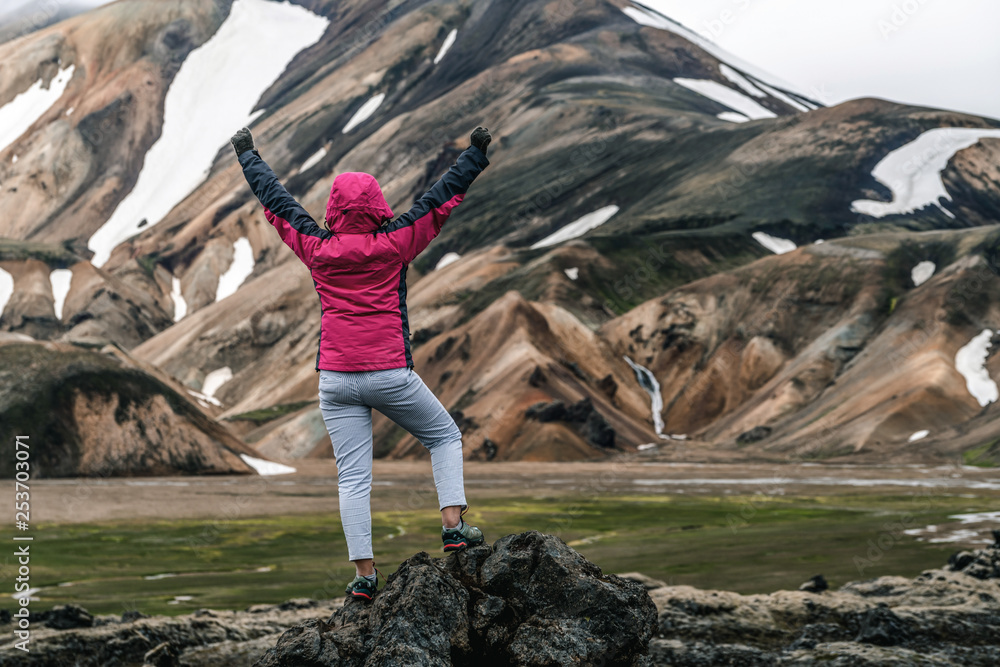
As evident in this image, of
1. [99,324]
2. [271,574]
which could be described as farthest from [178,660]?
[99,324]

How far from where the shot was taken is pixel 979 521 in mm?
36125

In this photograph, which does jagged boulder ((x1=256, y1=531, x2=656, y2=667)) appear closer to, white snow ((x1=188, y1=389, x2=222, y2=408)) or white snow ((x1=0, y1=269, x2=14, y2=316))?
white snow ((x1=188, y1=389, x2=222, y2=408))

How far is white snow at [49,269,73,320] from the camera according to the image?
173m

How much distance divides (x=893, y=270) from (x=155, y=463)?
66.2m

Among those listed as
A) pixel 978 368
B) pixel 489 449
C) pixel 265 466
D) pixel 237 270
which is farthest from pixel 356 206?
pixel 237 270

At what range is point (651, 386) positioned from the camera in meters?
102

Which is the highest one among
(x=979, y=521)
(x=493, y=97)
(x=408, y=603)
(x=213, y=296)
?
(x=493, y=97)

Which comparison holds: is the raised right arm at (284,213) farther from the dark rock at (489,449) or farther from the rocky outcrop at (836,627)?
the dark rock at (489,449)

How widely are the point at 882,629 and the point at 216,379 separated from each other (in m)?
142

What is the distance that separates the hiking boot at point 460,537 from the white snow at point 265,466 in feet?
A: 227

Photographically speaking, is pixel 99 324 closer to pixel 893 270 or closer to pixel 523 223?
pixel 523 223

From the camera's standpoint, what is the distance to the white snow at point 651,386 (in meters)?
99.0

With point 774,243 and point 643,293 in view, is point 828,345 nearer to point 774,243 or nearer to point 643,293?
point 643,293

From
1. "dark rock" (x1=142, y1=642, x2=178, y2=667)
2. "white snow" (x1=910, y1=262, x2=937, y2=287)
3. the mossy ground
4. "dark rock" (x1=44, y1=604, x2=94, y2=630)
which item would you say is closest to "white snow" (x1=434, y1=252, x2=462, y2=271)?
"white snow" (x1=910, y1=262, x2=937, y2=287)
